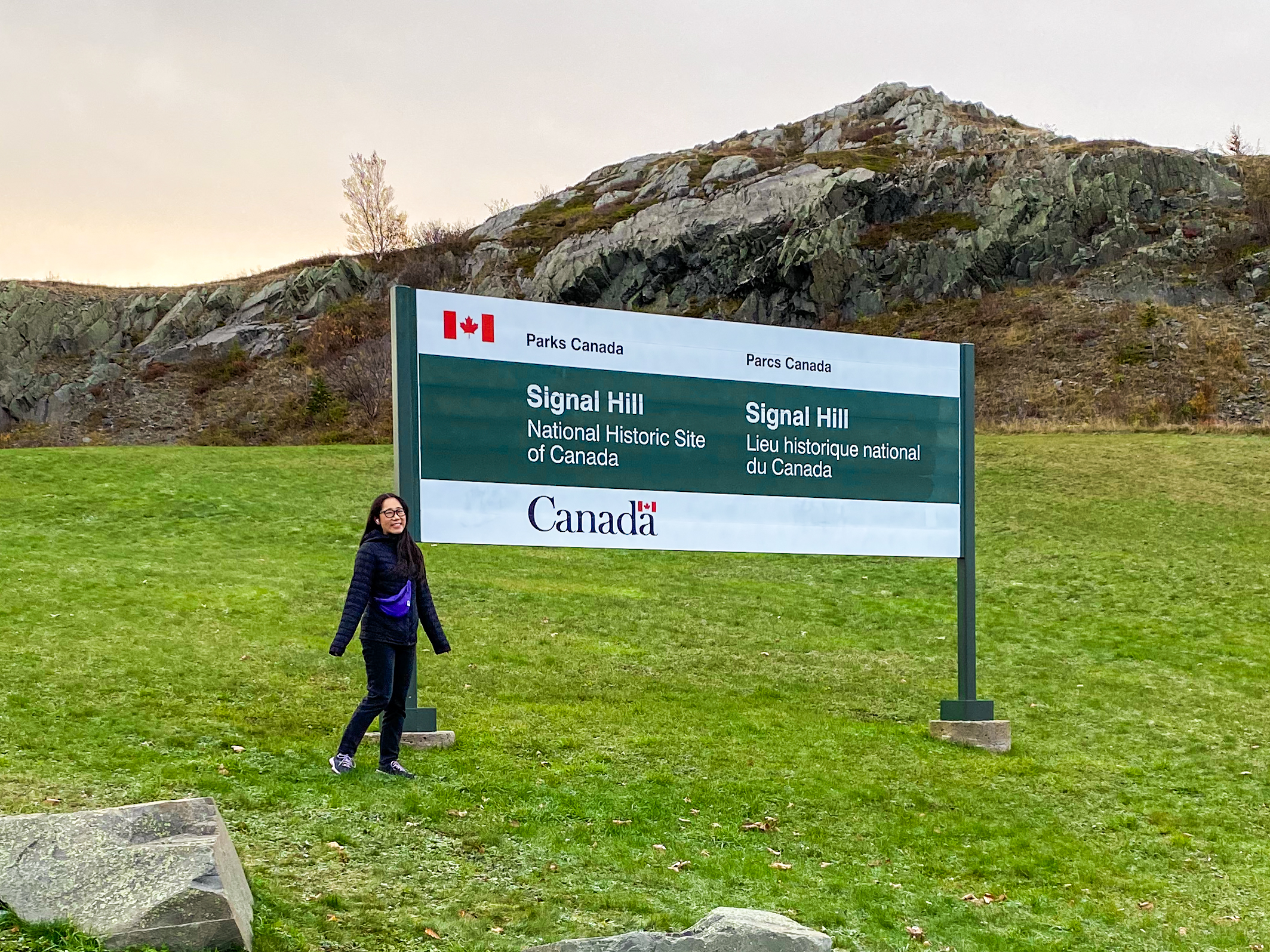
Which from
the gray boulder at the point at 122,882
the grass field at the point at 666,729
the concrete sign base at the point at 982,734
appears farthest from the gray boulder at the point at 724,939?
the concrete sign base at the point at 982,734

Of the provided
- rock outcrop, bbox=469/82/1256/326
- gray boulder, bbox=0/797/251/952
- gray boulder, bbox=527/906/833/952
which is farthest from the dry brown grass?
gray boulder, bbox=0/797/251/952

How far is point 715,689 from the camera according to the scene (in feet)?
44.0

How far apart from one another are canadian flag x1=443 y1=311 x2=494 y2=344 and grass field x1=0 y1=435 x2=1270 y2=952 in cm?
356

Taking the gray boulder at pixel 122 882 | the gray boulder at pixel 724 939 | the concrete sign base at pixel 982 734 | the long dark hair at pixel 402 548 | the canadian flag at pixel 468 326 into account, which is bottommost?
the concrete sign base at pixel 982 734

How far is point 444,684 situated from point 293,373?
5744 cm

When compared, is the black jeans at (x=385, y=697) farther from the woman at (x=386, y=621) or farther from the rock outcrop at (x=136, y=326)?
the rock outcrop at (x=136, y=326)

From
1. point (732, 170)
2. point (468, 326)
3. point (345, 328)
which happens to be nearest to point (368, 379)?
point (345, 328)

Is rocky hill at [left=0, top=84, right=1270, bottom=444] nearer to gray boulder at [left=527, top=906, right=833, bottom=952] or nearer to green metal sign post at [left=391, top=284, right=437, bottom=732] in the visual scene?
green metal sign post at [left=391, top=284, right=437, bottom=732]

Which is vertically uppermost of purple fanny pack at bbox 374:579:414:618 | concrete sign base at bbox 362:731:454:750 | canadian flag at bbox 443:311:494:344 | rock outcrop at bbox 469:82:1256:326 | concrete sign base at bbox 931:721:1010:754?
rock outcrop at bbox 469:82:1256:326

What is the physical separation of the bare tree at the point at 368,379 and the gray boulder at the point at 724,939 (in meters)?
48.3

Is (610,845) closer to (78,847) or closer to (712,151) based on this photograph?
(78,847)

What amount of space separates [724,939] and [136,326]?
3123 inches

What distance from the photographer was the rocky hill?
51.1 metres

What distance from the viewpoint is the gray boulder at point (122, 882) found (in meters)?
4.79
